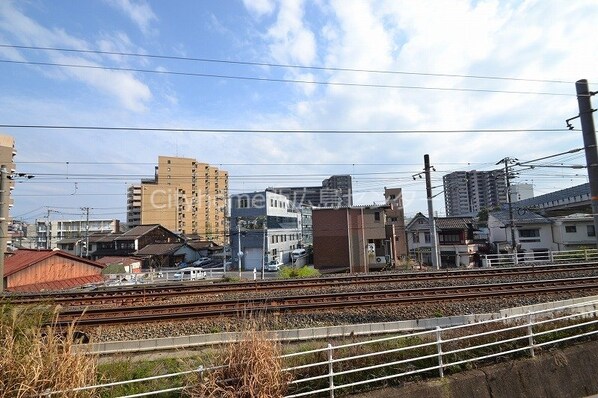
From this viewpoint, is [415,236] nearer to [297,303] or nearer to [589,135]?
[589,135]

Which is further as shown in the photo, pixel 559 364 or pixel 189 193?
pixel 189 193

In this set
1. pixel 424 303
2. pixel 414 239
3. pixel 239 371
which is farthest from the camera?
pixel 414 239

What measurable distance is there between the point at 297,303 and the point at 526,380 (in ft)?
23.9

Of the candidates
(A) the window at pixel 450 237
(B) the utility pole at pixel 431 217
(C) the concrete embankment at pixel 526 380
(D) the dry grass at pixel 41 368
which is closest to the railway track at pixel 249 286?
(B) the utility pole at pixel 431 217

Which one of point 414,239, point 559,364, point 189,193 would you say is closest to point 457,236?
point 414,239

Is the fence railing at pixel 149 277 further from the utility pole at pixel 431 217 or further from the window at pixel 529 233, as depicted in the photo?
the window at pixel 529 233

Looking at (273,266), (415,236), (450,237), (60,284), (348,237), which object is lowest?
(273,266)

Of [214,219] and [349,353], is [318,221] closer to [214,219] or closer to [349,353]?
[349,353]

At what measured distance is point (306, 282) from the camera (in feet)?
50.7

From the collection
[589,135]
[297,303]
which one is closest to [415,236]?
[589,135]

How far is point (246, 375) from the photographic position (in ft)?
12.2

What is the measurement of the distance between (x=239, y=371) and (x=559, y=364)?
201 inches

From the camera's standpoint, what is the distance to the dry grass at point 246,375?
3629mm

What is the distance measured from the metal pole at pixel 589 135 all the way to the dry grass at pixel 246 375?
1039 centimetres
